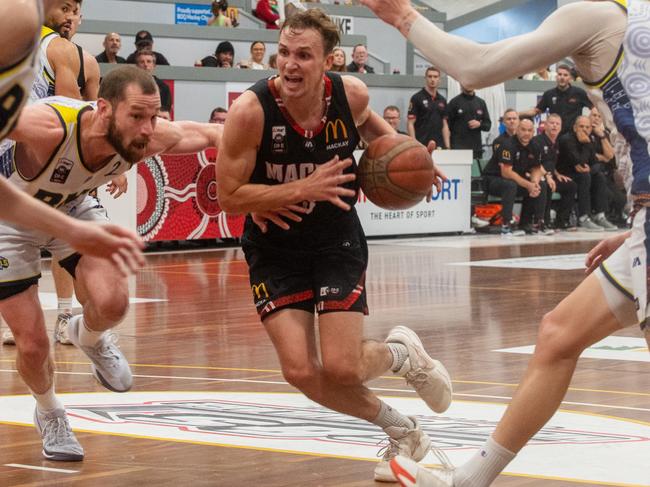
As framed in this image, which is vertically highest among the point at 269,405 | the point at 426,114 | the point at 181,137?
the point at 426,114

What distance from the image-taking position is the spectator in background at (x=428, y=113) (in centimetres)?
1903

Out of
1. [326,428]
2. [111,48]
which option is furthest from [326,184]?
[111,48]

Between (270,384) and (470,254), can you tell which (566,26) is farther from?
(470,254)

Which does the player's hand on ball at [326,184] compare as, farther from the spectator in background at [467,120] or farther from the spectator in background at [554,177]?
the spectator in background at [554,177]

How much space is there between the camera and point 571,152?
20641 mm

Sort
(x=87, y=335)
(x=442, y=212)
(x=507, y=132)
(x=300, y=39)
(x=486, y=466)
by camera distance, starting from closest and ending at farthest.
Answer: (x=486, y=466), (x=300, y=39), (x=87, y=335), (x=442, y=212), (x=507, y=132)

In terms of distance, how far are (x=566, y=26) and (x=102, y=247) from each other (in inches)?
63.8

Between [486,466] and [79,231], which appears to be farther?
[486,466]

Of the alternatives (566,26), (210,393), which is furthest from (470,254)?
(566,26)

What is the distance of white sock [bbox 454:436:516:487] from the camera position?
4.31 metres

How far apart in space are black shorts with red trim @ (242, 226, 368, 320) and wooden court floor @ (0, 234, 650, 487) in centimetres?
65

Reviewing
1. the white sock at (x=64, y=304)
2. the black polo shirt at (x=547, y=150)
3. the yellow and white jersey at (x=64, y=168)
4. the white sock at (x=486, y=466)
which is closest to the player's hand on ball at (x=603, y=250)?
the white sock at (x=486, y=466)

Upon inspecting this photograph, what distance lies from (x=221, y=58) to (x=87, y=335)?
1279 centimetres

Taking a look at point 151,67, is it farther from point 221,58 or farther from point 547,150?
point 547,150
